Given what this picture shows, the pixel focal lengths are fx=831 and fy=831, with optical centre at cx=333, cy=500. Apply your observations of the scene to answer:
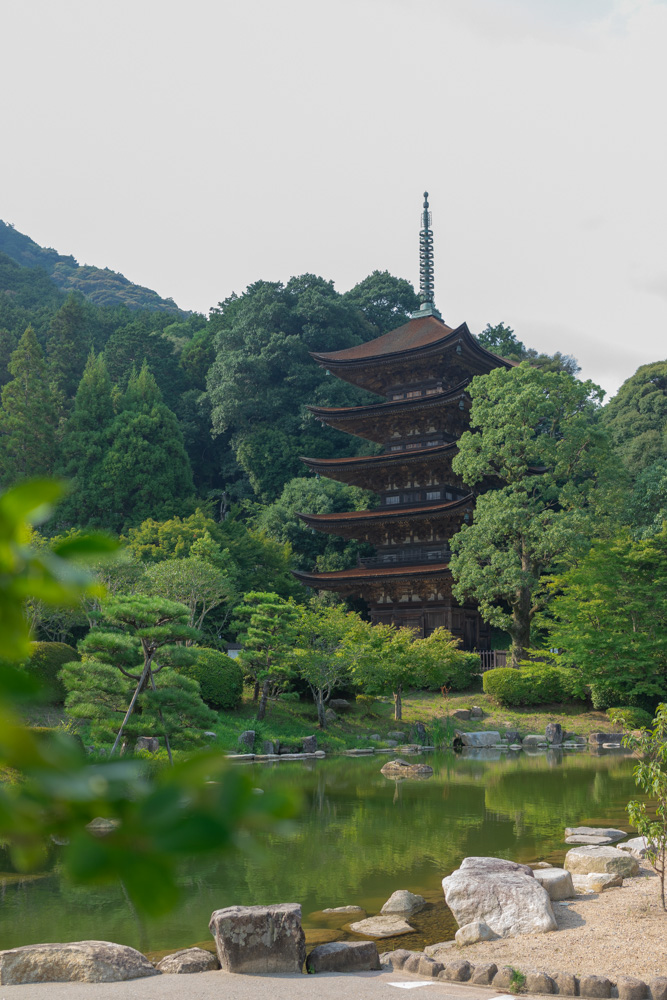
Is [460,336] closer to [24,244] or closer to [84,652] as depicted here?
[84,652]

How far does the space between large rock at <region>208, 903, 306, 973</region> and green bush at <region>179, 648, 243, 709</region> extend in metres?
15.6

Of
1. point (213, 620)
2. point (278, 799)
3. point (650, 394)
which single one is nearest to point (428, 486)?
point (213, 620)

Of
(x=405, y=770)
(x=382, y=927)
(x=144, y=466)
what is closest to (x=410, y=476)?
(x=144, y=466)

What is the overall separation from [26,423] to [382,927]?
35519 mm

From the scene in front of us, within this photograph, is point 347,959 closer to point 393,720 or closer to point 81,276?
point 393,720

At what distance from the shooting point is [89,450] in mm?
38688

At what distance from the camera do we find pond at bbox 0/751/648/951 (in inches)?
296

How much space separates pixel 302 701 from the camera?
83.6ft

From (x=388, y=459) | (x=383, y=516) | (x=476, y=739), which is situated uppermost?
(x=388, y=459)

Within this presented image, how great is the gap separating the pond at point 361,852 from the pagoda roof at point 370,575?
13212mm

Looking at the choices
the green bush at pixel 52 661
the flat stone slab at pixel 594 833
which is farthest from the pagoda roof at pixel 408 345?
the flat stone slab at pixel 594 833

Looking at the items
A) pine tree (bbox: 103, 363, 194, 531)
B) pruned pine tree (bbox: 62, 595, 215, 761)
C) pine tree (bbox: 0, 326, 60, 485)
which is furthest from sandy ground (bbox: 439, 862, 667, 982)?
pine tree (bbox: 0, 326, 60, 485)

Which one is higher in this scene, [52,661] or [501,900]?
[52,661]

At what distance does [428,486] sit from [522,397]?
7015 mm
